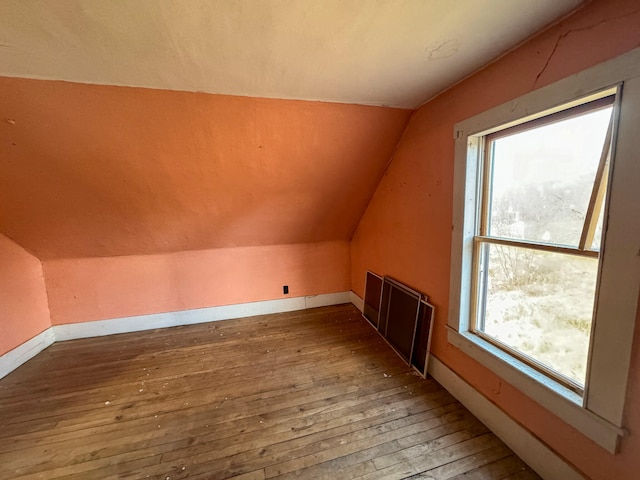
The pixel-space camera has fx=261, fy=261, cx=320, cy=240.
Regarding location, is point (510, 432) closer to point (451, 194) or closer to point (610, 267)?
point (610, 267)

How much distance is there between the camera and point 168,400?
6.22ft

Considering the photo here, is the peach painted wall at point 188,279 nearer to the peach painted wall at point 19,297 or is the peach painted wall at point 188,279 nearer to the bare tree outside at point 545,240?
the peach painted wall at point 19,297

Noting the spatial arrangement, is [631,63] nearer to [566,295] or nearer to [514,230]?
[514,230]

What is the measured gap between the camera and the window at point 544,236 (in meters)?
1.15

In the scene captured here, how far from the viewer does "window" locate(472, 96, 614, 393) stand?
1146 mm

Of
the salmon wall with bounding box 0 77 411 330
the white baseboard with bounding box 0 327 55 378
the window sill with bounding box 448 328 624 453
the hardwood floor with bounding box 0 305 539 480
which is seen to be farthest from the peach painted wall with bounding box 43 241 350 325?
the window sill with bounding box 448 328 624 453

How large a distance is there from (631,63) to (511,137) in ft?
1.86

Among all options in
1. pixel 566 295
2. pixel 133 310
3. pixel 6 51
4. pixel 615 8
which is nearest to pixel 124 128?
pixel 6 51

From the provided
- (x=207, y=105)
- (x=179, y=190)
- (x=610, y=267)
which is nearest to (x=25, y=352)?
(x=179, y=190)

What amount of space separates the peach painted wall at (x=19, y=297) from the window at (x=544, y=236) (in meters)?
3.80

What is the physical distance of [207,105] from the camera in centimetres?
169

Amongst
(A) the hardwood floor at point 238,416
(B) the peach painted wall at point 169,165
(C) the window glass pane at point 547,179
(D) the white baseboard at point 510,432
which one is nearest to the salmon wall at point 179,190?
(B) the peach painted wall at point 169,165

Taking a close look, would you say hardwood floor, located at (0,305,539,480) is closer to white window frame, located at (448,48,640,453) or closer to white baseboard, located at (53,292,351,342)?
white baseboard, located at (53,292,351,342)

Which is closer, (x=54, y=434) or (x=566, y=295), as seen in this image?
(x=566, y=295)
